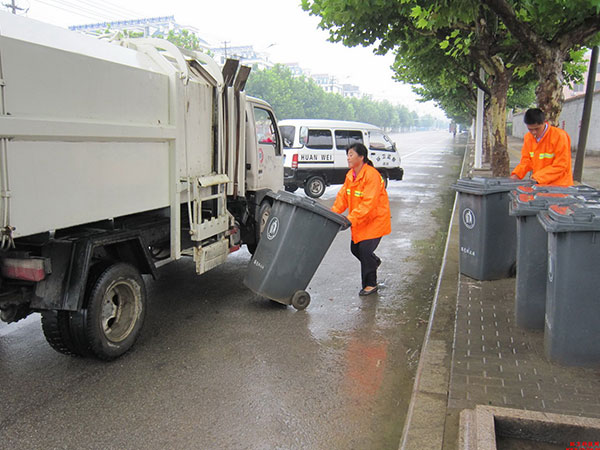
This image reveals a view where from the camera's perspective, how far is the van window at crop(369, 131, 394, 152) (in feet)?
51.6

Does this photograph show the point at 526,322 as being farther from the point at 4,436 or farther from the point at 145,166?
the point at 4,436

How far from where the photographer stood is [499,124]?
47.8ft

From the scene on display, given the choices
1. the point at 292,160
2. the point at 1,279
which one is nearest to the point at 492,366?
the point at 1,279

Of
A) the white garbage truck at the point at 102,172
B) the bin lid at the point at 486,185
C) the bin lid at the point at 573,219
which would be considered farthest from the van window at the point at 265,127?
the bin lid at the point at 573,219

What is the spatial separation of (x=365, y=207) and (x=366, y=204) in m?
0.03

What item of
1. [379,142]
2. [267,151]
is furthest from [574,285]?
[379,142]

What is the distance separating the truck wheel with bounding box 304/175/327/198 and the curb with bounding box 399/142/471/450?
8.54 metres

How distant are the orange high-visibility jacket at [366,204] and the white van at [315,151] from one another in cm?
786

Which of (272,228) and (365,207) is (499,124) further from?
(272,228)

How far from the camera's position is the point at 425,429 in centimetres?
302

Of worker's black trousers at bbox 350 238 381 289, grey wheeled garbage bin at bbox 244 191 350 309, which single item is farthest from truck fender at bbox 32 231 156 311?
worker's black trousers at bbox 350 238 381 289

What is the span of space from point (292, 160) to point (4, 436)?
36.5 ft

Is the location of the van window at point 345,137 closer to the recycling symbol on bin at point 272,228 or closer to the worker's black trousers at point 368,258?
the worker's black trousers at point 368,258

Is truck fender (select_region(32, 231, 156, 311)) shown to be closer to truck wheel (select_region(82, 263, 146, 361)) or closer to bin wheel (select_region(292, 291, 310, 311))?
truck wheel (select_region(82, 263, 146, 361))
